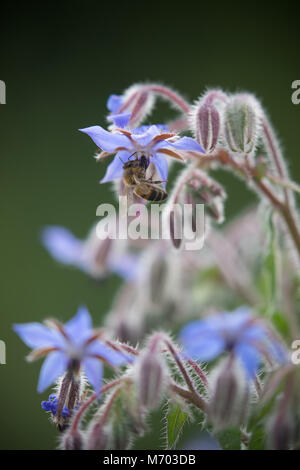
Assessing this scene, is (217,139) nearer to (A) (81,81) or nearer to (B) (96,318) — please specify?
(B) (96,318)

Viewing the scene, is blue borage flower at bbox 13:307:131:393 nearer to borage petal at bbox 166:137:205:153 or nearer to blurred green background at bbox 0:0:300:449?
borage petal at bbox 166:137:205:153

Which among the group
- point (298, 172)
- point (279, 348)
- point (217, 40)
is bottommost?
point (279, 348)

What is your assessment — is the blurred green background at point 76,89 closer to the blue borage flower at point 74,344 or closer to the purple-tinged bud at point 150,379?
the blue borage flower at point 74,344

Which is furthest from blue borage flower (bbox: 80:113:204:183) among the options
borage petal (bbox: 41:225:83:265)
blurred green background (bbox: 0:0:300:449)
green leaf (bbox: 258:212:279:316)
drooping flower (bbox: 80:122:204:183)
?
blurred green background (bbox: 0:0:300:449)

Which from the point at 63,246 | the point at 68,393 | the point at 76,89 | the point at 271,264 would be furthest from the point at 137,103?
the point at 76,89

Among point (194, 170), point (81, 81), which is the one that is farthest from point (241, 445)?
point (81, 81)

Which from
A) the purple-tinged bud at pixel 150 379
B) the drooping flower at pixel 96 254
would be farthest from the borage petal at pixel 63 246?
the purple-tinged bud at pixel 150 379
